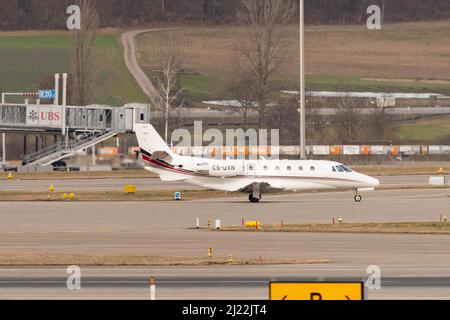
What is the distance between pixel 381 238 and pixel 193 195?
2605cm

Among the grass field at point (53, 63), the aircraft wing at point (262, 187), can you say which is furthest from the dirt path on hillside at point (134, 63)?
the aircraft wing at point (262, 187)

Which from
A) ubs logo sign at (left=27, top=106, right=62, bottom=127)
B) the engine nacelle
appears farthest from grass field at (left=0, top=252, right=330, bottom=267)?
ubs logo sign at (left=27, top=106, right=62, bottom=127)

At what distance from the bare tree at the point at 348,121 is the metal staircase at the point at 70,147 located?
31.2 meters

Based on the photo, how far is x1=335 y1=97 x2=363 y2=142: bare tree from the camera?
124m

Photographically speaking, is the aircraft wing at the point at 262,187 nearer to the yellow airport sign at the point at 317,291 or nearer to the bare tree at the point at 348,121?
the yellow airport sign at the point at 317,291

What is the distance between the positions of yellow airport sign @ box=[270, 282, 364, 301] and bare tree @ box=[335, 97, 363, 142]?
104282mm

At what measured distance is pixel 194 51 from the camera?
158 m

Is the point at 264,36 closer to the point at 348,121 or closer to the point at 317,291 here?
the point at 348,121

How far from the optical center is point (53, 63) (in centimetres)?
14712

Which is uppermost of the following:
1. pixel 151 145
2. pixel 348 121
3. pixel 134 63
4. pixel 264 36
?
pixel 134 63

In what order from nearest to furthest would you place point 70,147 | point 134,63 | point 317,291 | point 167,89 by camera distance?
point 317,291, point 70,147, point 167,89, point 134,63

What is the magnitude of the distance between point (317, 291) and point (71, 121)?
84.9m

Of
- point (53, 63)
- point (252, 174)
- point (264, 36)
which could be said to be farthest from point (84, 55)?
point (252, 174)
